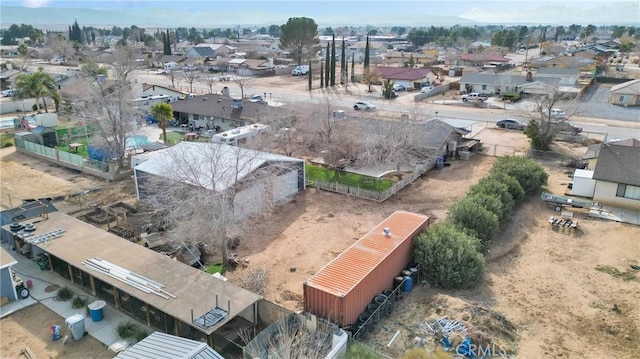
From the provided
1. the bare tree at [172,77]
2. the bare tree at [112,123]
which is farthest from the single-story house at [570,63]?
the bare tree at [112,123]

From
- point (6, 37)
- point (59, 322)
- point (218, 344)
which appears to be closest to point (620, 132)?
point (218, 344)

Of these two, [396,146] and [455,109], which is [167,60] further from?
[396,146]

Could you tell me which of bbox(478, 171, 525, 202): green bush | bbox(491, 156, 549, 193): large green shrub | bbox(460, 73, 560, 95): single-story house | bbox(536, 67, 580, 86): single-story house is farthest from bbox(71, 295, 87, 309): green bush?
bbox(536, 67, 580, 86): single-story house

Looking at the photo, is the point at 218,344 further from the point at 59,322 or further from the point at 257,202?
the point at 257,202

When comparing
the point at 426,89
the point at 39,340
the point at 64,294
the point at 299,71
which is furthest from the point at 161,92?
the point at 39,340

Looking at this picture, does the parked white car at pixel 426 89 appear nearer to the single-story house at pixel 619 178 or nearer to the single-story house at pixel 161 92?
the single-story house at pixel 161 92

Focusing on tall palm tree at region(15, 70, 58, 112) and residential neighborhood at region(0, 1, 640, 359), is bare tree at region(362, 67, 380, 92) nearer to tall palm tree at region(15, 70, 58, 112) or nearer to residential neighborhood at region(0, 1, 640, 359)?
residential neighborhood at region(0, 1, 640, 359)

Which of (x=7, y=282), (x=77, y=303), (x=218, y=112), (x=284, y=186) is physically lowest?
(x=77, y=303)
